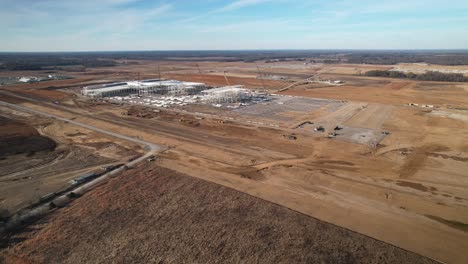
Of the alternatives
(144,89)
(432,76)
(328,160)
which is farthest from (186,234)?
(432,76)

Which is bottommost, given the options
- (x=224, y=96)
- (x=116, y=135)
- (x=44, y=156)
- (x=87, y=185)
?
(x=87, y=185)

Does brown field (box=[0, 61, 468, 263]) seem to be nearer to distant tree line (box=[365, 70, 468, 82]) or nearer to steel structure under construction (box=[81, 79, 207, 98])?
steel structure under construction (box=[81, 79, 207, 98])

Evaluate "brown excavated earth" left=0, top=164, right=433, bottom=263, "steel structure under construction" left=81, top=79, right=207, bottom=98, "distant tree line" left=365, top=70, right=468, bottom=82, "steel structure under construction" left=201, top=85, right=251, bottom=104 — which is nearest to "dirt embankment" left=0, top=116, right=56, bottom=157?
"brown excavated earth" left=0, top=164, right=433, bottom=263

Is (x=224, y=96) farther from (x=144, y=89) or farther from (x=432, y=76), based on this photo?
(x=432, y=76)

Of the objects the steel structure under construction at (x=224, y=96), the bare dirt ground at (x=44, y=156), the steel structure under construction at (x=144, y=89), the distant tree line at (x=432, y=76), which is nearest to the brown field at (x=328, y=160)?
the bare dirt ground at (x=44, y=156)

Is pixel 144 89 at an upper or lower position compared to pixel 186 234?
upper

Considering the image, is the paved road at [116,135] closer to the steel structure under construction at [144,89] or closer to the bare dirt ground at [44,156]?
the bare dirt ground at [44,156]
